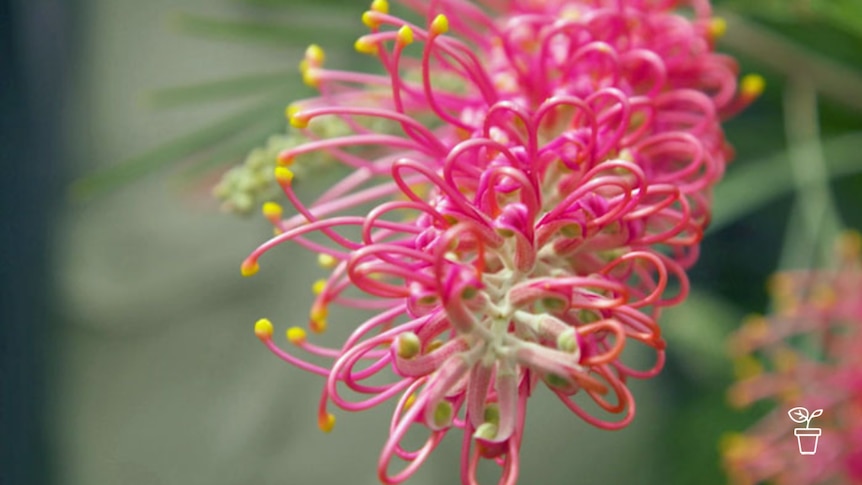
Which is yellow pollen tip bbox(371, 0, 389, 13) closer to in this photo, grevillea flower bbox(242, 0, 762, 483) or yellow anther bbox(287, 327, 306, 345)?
grevillea flower bbox(242, 0, 762, 483)

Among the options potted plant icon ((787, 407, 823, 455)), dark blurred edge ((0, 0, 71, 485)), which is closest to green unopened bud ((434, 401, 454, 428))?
potted plant icon ((787, 407, 823, 455))

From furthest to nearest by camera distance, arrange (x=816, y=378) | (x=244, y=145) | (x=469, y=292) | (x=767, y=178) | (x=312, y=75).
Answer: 1. (x=767, y=178)
2. (x=816, y=378)
3. (x=244, y=145)
4. (x=312, y=75)
5. (x=469, y=292)

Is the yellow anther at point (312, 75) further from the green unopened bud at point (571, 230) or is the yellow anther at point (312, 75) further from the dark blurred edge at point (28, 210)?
the dark blurred edge at point (28, 210)

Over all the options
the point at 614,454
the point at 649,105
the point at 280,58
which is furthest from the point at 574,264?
the point at 614,454

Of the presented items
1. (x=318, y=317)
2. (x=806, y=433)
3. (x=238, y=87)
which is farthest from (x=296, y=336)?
(x=806, y=433)

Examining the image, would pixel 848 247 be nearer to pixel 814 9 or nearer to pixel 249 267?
pixel 814 9

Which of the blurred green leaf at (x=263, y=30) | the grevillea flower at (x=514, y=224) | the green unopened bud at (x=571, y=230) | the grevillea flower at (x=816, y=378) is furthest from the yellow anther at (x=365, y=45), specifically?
the grevillea flower at (x=816, y=378)
